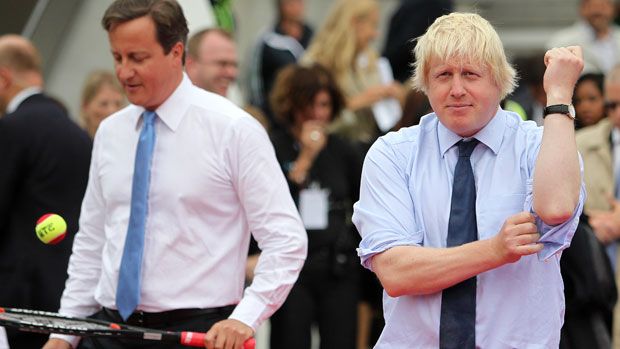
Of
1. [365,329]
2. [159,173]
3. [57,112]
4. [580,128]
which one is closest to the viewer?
[159,173]

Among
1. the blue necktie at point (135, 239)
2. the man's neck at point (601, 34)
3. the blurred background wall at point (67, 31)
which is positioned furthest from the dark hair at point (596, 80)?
the blue necktie at point (135, 239)

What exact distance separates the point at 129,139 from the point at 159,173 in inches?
10.7

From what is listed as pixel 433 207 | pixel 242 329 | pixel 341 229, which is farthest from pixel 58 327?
pixel 341 229

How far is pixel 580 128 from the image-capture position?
31.5 ft

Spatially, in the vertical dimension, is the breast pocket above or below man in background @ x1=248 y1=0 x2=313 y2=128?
below

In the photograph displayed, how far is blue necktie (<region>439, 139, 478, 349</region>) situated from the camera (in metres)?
4.06

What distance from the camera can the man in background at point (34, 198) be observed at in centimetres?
661

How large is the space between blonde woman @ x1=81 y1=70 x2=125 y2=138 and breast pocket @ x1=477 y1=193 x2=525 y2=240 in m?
5.37

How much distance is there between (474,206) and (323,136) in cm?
489

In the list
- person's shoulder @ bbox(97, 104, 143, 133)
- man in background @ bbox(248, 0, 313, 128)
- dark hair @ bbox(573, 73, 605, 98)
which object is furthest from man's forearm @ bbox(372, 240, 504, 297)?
man in background @ bbox(248, 0, 313, 128)

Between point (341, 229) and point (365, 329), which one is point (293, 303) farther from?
point (365, 329)

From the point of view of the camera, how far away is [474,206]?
412 centimetres

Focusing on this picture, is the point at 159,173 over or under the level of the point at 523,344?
over

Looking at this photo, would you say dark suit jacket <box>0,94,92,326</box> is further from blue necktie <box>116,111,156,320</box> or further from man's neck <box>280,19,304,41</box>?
man's neck <box>280,19,304,41</box>
